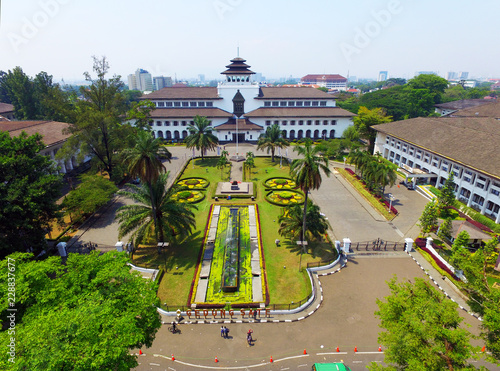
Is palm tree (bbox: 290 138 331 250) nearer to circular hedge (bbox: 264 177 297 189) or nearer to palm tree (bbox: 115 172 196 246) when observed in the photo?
palm tree (bbox: 115 172 196 246)

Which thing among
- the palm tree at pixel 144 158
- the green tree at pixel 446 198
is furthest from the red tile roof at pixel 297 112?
the palm tree at pixel 144 158

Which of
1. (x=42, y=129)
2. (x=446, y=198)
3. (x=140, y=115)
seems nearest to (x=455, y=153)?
(x=446, y=198)

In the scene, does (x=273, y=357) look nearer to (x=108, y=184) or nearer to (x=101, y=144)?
(x=108, y=184)

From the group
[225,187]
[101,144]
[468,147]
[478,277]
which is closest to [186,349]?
[478,277]

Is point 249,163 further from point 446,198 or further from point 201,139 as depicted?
point 446,198

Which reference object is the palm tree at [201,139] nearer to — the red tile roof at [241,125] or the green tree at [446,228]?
the red tile roof at [241,125]

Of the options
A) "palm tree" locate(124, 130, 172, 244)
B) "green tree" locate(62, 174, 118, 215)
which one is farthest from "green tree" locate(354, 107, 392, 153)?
"green tree" locate(62, 174, 118, 215)

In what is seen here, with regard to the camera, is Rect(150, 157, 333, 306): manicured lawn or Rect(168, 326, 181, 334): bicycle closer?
Rect(168, 326, 181, 334): bicycle
